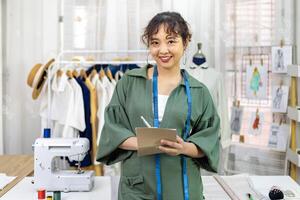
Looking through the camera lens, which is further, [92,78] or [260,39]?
[260,39]

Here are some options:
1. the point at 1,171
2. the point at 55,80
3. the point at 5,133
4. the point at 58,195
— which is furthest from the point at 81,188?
the point at 5,133

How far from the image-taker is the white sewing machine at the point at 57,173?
77.9 inches

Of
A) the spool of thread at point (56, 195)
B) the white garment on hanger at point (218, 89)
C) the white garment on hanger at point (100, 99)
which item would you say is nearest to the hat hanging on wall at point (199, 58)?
the white garment on hanger at point (218, 89)

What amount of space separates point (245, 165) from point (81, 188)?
192cm

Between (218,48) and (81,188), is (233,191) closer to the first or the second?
(81,188)

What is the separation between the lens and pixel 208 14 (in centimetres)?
352

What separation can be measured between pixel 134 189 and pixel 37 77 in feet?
5.75

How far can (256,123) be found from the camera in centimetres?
350

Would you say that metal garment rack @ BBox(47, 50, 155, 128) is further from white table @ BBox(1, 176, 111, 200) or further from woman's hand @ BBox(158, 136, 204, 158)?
woman's hand @ BBox(158, 136, 204, 158)

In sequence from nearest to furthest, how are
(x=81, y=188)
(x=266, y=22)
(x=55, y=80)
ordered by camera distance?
(x=81, y=188) → (x=55, y=80) → (x=266, y=22)

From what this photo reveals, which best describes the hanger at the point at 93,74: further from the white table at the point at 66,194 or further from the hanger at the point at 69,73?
the white table at the point at 66,194

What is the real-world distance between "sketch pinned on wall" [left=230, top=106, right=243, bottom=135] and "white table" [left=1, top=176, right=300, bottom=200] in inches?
51.5

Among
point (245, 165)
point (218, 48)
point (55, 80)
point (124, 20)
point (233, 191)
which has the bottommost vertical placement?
point (245, 165)

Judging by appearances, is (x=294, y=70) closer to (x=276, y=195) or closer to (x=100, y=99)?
(x=100, y=99)
